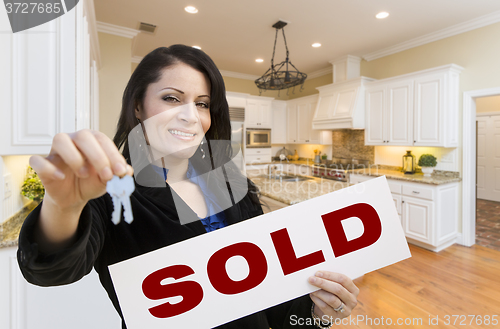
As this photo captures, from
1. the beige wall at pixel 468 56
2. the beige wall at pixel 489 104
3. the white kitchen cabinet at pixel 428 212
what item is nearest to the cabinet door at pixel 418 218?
the white kitchen cabinet at pixel 428 212

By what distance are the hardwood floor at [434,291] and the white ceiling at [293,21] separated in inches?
111

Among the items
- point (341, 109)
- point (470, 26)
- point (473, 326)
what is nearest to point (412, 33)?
point (470, 26)

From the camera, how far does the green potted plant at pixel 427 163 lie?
3520mm

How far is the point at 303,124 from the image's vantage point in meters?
5.70

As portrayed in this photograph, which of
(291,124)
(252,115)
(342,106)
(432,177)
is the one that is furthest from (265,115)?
(432,177)

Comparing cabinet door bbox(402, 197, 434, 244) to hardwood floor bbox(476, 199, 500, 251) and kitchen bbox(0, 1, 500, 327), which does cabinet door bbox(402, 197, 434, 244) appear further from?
hardwood floor bbox(476, 199, 500, 251)

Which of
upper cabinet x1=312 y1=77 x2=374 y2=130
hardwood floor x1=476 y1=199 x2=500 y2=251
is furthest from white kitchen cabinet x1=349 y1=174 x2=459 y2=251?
upper cabinet x1=312 y1=77 x2=374 y2=130

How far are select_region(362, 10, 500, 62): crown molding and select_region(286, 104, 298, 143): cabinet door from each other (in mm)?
1870

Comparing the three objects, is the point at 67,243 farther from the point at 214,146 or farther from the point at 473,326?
the point at 473,326

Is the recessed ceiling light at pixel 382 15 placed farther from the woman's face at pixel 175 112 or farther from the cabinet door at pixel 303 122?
the woman's face at pixel 175 112

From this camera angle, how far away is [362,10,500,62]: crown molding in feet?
10.3

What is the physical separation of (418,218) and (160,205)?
359 cm

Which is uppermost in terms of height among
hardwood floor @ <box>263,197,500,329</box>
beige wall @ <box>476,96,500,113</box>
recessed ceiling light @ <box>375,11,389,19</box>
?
recessed ceiling light @ <box>375,11,389,19</box>

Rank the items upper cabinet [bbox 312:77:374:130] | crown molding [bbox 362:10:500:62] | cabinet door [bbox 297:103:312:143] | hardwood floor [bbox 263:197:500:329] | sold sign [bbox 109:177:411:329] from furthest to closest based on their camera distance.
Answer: cabinet door [bbox 297:103:312:143], upper cabinet [bbox 312:77:374:130], crown molding [bbox 362:10:500:62], hardwood floor [bbox 263:197:500:329], sold sign [bbox 109:177:411:329]
